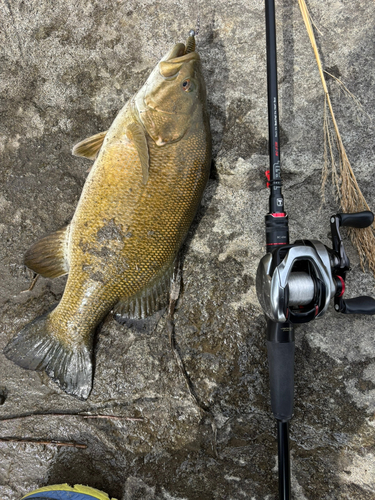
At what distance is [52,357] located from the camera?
7.14 ft

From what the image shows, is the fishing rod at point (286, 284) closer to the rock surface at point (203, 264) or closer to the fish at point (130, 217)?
the rock surface at point (203, 264)

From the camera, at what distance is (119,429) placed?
88.4 inches

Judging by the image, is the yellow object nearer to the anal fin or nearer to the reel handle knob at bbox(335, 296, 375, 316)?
the anal fin

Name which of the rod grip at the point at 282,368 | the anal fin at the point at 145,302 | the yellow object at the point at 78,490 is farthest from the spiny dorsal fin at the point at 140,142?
the yellow object at the point at 78,490

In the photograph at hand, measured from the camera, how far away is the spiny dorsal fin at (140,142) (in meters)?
2.01

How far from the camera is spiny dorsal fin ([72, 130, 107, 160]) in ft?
7.37

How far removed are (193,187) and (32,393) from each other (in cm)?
186

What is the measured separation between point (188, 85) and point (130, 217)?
3.08ft

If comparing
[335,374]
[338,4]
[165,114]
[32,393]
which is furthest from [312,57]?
[32,393]

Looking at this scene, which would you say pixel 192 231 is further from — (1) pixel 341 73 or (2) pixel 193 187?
(1) pixel 341 73

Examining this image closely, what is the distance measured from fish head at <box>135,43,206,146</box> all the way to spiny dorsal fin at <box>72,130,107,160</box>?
38 cm

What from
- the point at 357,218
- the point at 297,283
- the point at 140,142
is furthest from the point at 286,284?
the point at 140,142

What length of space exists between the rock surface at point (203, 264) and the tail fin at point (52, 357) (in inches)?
5.7

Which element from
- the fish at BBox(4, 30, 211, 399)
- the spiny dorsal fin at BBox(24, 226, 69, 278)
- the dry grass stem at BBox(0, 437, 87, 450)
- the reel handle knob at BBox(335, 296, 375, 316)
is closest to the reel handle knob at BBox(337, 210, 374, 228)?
the reel handle knob at BBox(335, 296, 375, 316)
